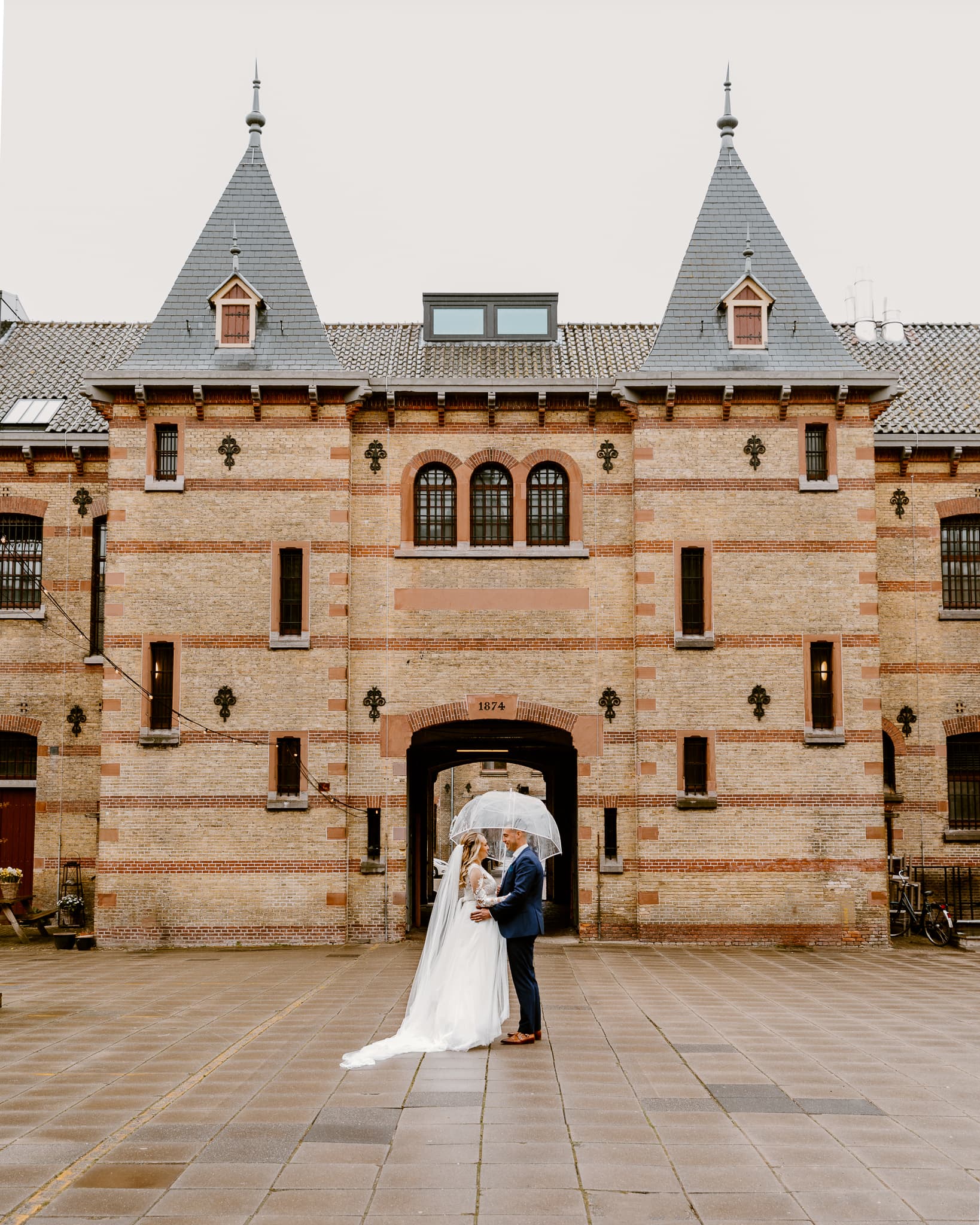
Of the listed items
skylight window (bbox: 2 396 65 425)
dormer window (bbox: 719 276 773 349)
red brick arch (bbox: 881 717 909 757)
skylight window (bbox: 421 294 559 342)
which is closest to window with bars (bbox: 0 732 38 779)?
skylight window (bbox: 2 396 65 425)

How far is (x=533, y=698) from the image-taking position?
23062 millimetres

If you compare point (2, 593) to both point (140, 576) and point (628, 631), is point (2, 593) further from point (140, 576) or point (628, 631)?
point (628, 631)

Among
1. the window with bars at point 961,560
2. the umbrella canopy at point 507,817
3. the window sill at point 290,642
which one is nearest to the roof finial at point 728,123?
the window with bars at point 961,560

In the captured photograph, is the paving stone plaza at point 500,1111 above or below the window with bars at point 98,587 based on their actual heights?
below

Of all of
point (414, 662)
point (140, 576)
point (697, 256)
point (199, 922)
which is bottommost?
point (199, 922)

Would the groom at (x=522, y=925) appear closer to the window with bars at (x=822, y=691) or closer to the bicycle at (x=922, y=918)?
the window with bars at (x=822, y=691)

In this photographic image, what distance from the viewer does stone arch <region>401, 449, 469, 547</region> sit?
23469 millimetres

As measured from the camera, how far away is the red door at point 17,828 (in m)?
25.4

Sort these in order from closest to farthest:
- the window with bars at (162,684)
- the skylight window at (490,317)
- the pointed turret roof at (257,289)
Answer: the window with bars at (162,684)
the pointed turret roof at (257,289)
the skylight window at (490,317)

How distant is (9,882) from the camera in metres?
23.7

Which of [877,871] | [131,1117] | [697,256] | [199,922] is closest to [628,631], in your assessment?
[877,871]

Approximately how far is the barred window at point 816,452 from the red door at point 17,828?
16667 millimetres

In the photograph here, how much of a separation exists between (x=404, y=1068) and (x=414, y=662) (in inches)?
A: 499

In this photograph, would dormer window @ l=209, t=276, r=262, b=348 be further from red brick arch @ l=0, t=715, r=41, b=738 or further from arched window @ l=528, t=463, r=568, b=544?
red brick arch @ l=0, t=715, r=41, b=738
